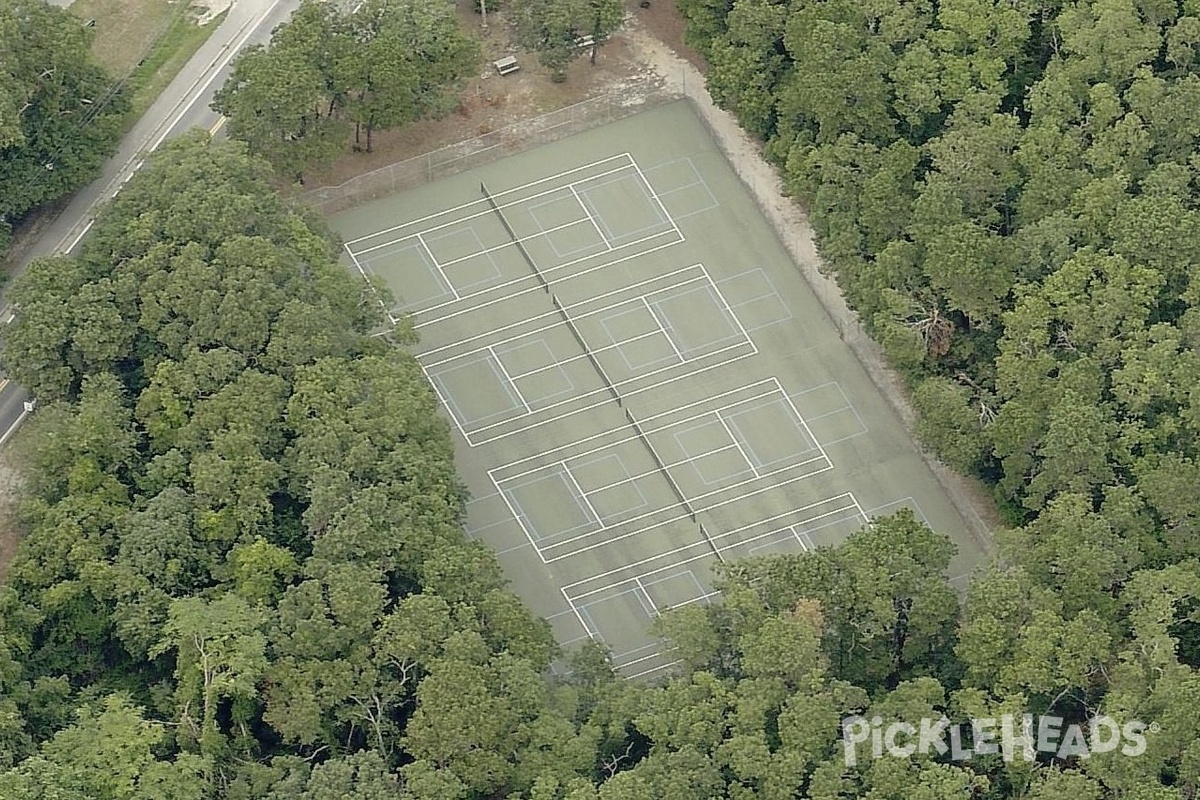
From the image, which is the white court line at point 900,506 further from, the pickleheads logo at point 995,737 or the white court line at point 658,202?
the white court line at point 658,202

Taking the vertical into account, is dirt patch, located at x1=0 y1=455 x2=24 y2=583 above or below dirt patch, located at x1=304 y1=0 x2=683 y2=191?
above

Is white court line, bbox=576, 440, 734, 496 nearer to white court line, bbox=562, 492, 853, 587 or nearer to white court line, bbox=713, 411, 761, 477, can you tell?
white court line, bbox=713, 411, 761, 477

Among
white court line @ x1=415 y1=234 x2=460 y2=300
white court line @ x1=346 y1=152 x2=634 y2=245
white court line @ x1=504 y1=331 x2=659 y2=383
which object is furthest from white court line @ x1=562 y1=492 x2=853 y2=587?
white court line @ x1=346 y1=152 x2=634 y2=245

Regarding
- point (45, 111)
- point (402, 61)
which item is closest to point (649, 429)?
point (402, 61)

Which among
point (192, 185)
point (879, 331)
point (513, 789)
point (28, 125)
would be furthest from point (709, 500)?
point (28, 125)

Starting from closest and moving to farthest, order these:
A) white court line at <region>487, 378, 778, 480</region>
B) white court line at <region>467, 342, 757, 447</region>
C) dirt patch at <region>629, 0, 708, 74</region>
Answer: white court line at <region>487, 378, 778, 480</region> < white court line at <region>467, 342, 757, 447</region> < dirt patch at <region>629, 0, 708, 74</region>

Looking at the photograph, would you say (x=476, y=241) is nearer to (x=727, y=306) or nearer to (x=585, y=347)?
(x=585, y=347)

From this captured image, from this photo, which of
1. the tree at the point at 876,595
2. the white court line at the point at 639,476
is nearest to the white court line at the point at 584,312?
the white court line at the point at 639,476
